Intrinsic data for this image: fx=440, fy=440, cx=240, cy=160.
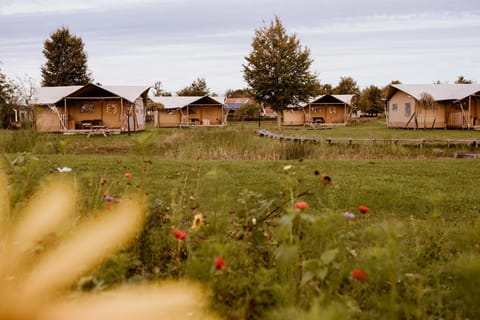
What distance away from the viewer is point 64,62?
56.8m

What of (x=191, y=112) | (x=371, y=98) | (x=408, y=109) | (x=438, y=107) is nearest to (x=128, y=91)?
(x=191, y=112)

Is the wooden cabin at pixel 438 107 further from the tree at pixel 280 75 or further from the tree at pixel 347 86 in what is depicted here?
the tree at pixel 347 86

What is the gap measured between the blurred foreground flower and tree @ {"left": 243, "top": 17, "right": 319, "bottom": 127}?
3703 centimetres

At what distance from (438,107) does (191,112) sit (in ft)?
71.4

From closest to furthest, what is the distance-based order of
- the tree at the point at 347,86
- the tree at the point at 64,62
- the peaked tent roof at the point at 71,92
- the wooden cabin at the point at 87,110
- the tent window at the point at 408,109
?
the peaked tent roof at the point at 71,92 < the wooden cabin at the point at 87,110 < the tent window at the point at 408,109 < the tree at the point at 64,62 < the tree at the point at 347,86

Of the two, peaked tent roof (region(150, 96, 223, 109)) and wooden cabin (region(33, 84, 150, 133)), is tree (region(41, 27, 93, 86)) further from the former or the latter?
wooden cabin (region(33, 84, 150, 133))

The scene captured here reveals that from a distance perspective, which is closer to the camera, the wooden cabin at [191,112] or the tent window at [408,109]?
the tent window at [408,109]

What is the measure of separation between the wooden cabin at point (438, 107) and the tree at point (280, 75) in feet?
26.5

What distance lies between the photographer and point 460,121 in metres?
32.7

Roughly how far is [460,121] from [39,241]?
34932 mm

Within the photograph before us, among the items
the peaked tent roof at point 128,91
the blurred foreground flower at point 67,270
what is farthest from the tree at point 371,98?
the blurred foreground flower at point 67,270

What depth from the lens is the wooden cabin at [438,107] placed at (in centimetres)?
3223

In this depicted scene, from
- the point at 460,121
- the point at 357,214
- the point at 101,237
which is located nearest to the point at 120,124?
the point at 460,121

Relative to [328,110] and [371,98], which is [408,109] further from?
[371,98]
